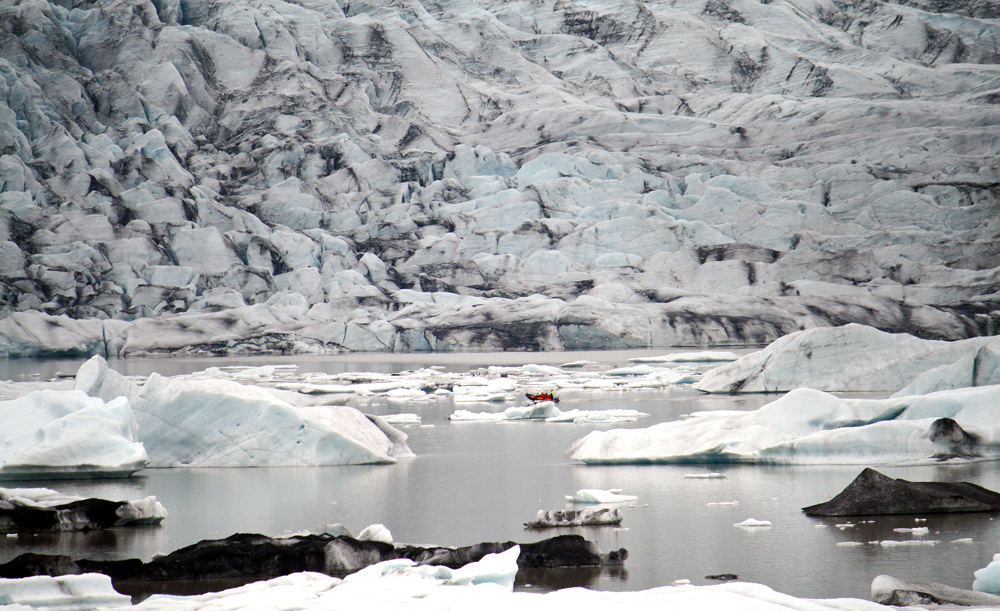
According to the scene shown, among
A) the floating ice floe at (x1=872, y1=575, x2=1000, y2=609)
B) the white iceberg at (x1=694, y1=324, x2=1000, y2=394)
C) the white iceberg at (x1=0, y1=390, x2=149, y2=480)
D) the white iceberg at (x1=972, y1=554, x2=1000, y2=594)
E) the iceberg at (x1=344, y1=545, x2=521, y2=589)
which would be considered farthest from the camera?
Result: the white iceberg at (x1=694, y1=324, x2=1000, y2=394)

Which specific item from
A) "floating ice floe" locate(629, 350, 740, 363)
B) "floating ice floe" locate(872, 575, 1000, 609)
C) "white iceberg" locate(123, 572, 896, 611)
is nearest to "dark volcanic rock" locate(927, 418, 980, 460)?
"floating ice floe" locate(872, 575, 1000, 609)

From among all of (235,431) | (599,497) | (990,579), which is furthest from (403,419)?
(990,579)

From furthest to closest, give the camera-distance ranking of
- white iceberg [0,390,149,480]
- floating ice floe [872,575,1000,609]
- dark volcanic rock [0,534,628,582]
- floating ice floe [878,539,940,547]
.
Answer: white iceberg [0,390,149,480] → floating ice floe [878,539,940,547] → dark volcanic rock [0,534,628,582] → floating ice floe [872,575,1000,609]

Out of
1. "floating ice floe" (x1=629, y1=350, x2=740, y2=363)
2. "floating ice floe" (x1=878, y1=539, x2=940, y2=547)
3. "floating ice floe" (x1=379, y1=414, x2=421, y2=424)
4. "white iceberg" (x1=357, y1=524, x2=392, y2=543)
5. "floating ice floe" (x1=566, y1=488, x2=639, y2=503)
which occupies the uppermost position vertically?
"floating ice floe" (x1=629, y1=350, x2=740, y2=363)

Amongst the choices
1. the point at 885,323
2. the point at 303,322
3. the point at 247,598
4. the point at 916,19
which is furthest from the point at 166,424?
the point at 916,19

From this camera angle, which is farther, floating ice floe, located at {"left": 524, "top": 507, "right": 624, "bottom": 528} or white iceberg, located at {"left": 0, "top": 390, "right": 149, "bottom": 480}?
white iceberg, located at {"left": 0, "top": 390, "right": 149, "bottom": 480}

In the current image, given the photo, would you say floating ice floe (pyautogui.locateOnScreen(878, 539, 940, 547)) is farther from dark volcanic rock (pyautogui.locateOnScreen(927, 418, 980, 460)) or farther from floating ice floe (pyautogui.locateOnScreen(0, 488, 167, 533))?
floating ice floe (pyautogui.locateOnScreen(0, 488, 167, 533))

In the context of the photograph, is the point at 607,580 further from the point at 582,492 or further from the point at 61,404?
the point at 61,404
